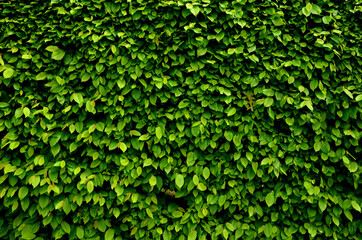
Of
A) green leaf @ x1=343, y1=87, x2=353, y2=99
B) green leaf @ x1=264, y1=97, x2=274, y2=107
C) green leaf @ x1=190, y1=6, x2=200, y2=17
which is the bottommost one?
green leaf @ x1=264, y1=97, x2=274, y2=107

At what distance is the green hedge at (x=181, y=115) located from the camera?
2432 millimetres

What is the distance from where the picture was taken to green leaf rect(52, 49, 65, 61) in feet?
8.03

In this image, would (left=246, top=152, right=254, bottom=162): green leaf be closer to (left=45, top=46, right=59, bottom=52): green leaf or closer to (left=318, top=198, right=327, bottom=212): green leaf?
(left=318, top=198, right=327, bottom=212): green leaf

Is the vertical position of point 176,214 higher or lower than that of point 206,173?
lower

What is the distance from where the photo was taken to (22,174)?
247 cm

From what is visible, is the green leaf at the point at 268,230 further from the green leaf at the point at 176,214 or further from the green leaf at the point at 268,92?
the green leaf at the point at 268,92

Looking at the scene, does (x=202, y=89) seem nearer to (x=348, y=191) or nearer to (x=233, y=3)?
(x=233, y=3)

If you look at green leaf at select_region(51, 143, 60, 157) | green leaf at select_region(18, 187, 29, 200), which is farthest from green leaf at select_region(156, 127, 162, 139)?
green leaf at select_region(18, 187, 29, 200)

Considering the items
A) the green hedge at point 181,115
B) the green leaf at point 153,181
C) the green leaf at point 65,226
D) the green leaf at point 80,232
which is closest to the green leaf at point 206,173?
the green hedge at point 181,115

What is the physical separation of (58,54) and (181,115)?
4.05 feet

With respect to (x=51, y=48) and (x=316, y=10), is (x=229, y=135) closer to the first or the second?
(x=316, y=10)

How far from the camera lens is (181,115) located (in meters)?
2.47

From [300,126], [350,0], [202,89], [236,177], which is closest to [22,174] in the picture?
[202,89]

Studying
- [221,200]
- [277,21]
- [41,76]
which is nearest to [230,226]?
[221,200]
